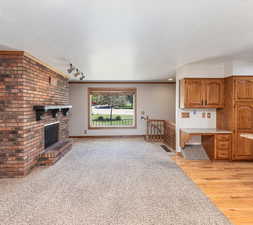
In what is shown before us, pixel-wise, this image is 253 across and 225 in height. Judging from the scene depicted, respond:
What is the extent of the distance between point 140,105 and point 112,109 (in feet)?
4.22

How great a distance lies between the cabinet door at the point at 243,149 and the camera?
413cm

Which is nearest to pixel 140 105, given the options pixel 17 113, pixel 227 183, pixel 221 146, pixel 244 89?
pixel 221 146

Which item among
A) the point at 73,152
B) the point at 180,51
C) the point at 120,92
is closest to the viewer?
the point at 180,51

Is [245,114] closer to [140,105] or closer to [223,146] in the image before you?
[223,146]

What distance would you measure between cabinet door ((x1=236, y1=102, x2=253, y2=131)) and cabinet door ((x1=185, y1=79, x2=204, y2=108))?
2.84 ft

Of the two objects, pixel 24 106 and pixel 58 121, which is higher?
pixel 24 106

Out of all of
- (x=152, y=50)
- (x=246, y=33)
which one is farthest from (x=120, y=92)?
(x=246, y=33)

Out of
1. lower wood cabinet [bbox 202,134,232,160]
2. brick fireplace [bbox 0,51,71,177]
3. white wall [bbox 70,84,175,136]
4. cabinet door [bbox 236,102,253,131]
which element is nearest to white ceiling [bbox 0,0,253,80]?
brick fireplace [bbox 0,51,71,177]

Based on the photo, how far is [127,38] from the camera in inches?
101

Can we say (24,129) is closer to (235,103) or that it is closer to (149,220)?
(149,220)

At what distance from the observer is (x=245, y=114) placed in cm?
415

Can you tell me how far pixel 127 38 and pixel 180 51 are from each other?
1245 mm

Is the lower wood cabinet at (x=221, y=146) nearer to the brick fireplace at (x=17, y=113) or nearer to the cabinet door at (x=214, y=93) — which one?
the cabinet door at (x=214, y=93)

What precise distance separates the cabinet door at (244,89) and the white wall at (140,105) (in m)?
3.30
